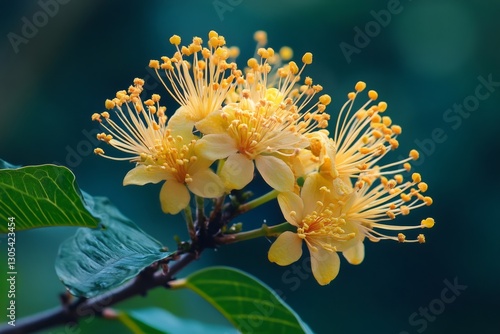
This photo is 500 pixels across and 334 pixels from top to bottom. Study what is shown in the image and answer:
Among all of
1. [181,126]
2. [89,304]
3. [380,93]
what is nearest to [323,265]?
[181,126]

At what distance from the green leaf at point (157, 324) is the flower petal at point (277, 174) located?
23.4 inches

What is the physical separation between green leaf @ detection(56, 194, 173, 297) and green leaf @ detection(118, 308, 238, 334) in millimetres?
334

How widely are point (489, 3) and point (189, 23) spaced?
1.87 m

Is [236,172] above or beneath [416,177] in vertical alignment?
above

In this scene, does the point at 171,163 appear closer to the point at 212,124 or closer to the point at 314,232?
the point at 212,124

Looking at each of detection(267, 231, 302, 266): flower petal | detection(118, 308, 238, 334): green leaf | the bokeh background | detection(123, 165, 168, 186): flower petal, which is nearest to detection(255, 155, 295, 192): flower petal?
detection(267, 231, 302, 266): flower petal

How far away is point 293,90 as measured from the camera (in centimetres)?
147

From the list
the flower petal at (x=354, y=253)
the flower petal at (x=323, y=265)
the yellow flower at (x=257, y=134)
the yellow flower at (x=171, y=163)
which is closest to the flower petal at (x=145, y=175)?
the yellow flower at (x=171, y=163)

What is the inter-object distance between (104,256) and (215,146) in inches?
12.4

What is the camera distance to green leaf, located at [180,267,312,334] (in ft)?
4.59

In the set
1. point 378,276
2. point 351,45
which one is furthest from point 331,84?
point 378,276

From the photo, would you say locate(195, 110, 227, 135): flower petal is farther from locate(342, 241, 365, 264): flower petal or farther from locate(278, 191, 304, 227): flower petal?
locate(342, 241, 365, 264): flower petal

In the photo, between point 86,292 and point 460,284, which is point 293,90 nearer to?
point 86,292

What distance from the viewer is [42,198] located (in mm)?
1289
